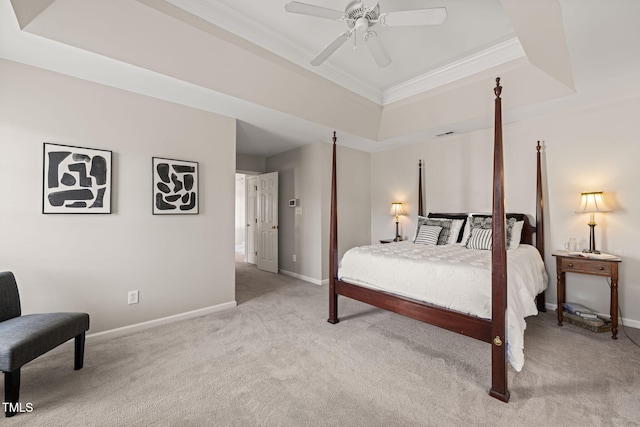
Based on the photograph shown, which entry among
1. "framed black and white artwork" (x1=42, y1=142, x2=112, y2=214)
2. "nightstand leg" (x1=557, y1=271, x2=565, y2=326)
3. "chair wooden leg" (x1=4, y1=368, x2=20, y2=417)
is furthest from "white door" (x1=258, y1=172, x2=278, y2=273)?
"nightstand leg" (x1=557, y1=271, x2=565, y2=326)

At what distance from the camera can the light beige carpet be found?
5.47ft

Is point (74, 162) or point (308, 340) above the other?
point (74, 162)

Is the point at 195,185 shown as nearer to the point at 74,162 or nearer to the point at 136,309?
the point at 74,162

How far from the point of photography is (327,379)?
2.04 metres

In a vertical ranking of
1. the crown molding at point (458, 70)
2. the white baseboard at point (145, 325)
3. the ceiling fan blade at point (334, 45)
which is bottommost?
the white baseboard at point (145, 325)

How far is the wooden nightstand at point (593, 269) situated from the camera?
2721 millimetres

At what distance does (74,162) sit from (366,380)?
3.19 metres

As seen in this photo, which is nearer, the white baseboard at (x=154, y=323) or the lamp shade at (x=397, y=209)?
the white baseboard at (x=154, y=323)

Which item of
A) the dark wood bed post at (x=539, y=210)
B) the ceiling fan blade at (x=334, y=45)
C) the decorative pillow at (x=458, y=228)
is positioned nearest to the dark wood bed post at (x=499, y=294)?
the ceiling fan blade at (x=334, y=45)

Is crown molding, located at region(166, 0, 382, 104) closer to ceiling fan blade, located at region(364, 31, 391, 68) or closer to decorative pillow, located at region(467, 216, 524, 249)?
ceiling fan blade, located at region(364, 31, 391, 68)

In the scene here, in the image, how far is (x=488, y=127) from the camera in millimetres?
4000

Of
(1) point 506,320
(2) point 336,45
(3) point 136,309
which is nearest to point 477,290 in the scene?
(1) point 506,320

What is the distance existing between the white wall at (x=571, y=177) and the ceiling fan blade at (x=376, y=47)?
2482 millimetres

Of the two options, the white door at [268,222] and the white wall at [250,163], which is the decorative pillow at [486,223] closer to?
the white door at [268,222]
